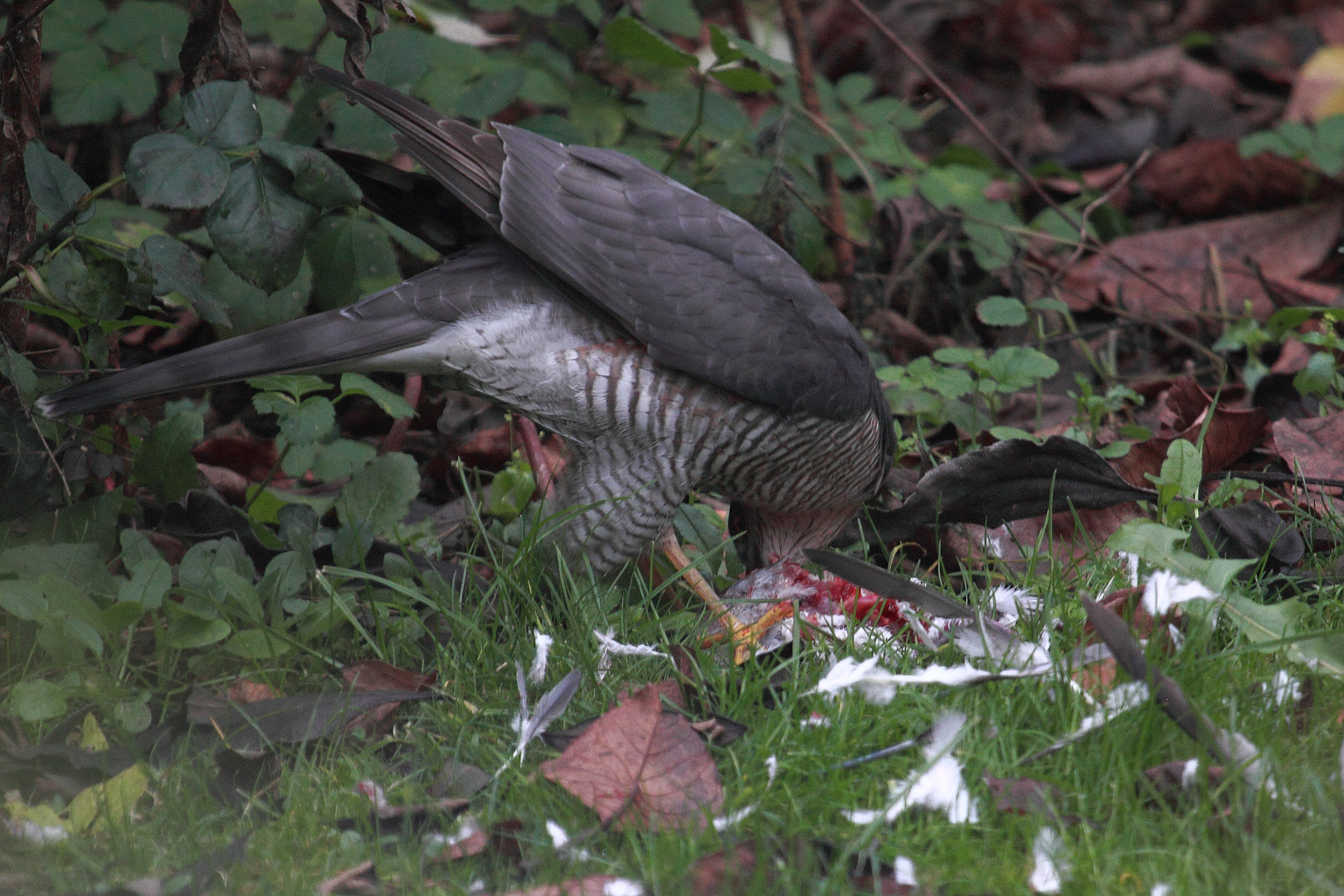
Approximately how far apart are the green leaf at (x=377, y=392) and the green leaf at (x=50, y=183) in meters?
0.66

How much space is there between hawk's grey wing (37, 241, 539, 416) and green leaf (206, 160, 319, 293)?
212 millimetres

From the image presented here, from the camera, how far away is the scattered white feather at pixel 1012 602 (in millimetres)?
2479

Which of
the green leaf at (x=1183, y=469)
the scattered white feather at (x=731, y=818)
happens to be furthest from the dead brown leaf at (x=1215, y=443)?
the scattered white feather at (x=731, y=818)

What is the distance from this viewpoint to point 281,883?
5.90ft

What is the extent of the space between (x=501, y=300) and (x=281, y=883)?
146 cm

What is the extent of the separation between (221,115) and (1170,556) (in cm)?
204

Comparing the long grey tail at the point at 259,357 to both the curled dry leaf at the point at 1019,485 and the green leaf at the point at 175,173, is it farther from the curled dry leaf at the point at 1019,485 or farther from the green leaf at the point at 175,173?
the curled dry leaf at the point at 1019,485

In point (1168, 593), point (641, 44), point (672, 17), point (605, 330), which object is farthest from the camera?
point (672, 17)

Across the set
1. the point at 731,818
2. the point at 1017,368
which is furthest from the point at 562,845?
the point at 1017,368

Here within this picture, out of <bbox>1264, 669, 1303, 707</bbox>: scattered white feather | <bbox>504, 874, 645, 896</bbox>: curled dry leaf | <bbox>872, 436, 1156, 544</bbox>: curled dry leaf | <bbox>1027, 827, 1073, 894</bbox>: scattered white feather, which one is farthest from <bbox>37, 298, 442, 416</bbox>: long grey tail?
<bbox>1264, 669, 1303, 707</bbox>: scattered white feather

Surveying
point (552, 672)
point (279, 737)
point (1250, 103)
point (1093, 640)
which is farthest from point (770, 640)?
point (1250, 103)

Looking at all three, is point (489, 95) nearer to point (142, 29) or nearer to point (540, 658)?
point (142, 29)

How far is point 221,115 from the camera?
246cm

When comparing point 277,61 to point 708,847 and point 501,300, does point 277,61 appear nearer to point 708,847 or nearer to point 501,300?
point 501,300
